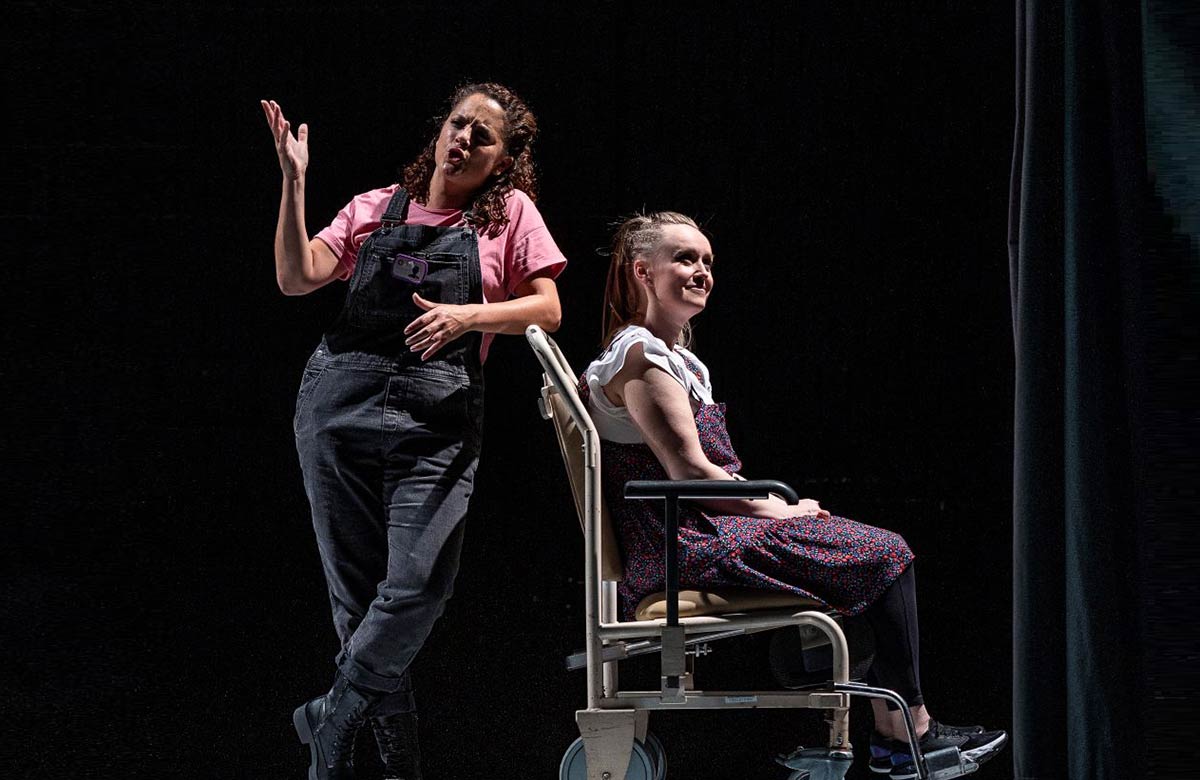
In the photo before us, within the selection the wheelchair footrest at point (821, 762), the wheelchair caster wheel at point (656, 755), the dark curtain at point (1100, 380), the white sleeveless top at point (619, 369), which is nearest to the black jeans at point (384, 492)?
the white sleeveless top at point (619, 369)

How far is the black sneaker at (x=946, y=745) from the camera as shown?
97.0 inches

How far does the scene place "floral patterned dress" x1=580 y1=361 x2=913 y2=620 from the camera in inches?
95.1

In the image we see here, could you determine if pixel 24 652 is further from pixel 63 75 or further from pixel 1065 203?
pixel 1065 203

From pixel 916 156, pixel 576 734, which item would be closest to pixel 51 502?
pixel 576 734

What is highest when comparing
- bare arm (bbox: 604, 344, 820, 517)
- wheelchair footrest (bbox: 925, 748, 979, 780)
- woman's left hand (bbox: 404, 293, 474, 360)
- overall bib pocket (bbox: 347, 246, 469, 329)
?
overall bib pocket (bbox: 347, 246, 469, 329)

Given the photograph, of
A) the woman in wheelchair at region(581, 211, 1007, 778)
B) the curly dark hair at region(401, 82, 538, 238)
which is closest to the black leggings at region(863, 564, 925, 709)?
the woman in wheelchair at region(581, 211, 1007, 778)

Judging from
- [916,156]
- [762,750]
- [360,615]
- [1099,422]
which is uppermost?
[916,156]

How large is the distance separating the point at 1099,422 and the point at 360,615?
62.0 inches

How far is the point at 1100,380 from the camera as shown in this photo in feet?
6.56

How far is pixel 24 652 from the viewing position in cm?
328

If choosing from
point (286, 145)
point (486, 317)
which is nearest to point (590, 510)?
point (486, 317)

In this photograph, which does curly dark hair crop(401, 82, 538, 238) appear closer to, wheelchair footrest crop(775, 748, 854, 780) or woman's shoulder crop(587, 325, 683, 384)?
woman's shoulder crop(587, 325, 683, 384)

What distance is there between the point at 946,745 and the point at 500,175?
1557 millimetres

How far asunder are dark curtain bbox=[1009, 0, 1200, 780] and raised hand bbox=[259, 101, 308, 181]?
1498mm
